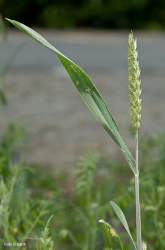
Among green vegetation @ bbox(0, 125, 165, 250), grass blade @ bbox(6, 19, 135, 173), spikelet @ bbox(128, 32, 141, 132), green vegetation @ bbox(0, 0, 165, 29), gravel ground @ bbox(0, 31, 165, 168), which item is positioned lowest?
green vegetation @ bbox(0, 0, 165, 29)

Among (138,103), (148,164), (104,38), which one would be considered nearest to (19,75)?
(148,164)

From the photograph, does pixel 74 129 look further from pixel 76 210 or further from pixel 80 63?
pixel 80 63

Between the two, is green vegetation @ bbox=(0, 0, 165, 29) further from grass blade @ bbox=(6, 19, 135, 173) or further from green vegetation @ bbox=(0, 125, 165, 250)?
grass blade @ bbox=(6, 19, 135, 173)

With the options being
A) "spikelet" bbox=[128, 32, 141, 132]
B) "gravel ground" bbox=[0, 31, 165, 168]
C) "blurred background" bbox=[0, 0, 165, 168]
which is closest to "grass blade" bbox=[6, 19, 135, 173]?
"spikelet" bbox=[128, 32, 141, 132]

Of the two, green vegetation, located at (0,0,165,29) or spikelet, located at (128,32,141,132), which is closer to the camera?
spikelet, located at (128,32,141,132)

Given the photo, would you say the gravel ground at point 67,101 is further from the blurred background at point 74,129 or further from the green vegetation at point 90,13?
the green vegetation at point 90,13

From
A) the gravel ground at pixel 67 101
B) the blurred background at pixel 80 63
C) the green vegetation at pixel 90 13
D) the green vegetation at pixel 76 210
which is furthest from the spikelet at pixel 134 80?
the green vegetation at pixel 90 13

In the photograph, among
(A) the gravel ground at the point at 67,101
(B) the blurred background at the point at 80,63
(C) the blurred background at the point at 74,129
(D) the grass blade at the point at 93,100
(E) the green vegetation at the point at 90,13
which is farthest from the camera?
(E) the green vegetation at the point at 90,13
